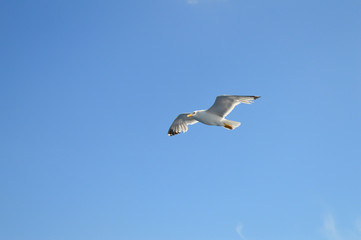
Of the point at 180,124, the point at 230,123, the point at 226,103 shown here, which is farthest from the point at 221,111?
the point at 180,124

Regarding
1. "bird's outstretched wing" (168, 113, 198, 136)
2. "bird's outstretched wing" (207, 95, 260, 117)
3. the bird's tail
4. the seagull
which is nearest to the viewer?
"bird's outstretched wing" (207, 95, 260, 117)

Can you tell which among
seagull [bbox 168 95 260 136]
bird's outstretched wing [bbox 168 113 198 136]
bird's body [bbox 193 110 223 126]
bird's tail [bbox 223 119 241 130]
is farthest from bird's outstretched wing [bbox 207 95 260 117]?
bird's outstretched wing [bbox 168 113 198 136]

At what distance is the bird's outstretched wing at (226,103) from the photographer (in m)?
13.3

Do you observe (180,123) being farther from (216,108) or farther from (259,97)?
(259,97)

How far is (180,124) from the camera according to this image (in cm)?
1694

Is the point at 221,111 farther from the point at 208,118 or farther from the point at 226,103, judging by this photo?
the point at 208,118

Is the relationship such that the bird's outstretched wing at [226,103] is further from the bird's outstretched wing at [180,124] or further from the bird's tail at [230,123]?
the bird's outstretched wing at [180,124]

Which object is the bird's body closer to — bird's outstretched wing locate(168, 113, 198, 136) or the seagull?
the seagull

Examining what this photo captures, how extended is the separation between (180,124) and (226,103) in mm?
3662

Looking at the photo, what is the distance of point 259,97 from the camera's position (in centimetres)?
1288

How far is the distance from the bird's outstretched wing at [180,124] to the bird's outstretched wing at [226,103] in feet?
7.69

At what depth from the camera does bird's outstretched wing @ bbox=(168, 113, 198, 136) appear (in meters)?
16.7

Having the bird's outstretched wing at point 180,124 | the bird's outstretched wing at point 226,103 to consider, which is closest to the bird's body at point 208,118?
the bird's outstretched wing at point 226,103

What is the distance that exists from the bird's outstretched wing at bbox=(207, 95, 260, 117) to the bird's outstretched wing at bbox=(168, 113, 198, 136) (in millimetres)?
2344
